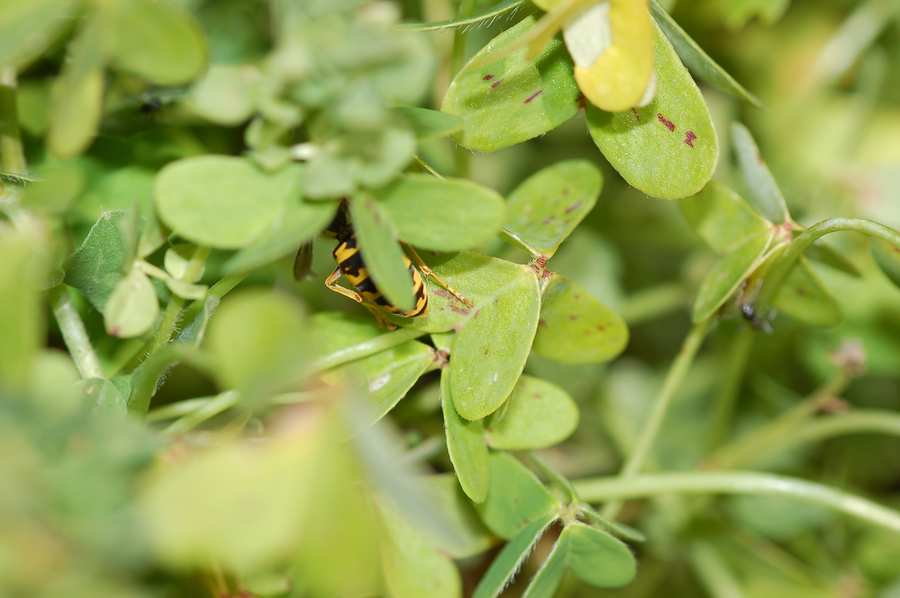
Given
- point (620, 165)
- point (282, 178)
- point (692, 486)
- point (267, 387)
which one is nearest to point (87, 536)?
point (267, 387)

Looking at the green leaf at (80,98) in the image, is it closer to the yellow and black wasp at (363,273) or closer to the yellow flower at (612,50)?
the yellow and black wasp at (363,273)

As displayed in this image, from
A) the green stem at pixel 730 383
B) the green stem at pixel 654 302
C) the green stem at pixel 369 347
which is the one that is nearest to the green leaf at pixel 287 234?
the green stem at pixel 369 347

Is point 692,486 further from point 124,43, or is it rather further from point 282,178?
point 124,43

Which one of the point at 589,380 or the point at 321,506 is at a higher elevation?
the point at 321,506

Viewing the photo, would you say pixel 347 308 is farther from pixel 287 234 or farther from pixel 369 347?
pixel 287 234

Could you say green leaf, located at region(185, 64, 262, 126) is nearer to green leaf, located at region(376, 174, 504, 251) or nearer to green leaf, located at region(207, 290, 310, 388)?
green leaf, located at region(376, 174, 504, 251)
